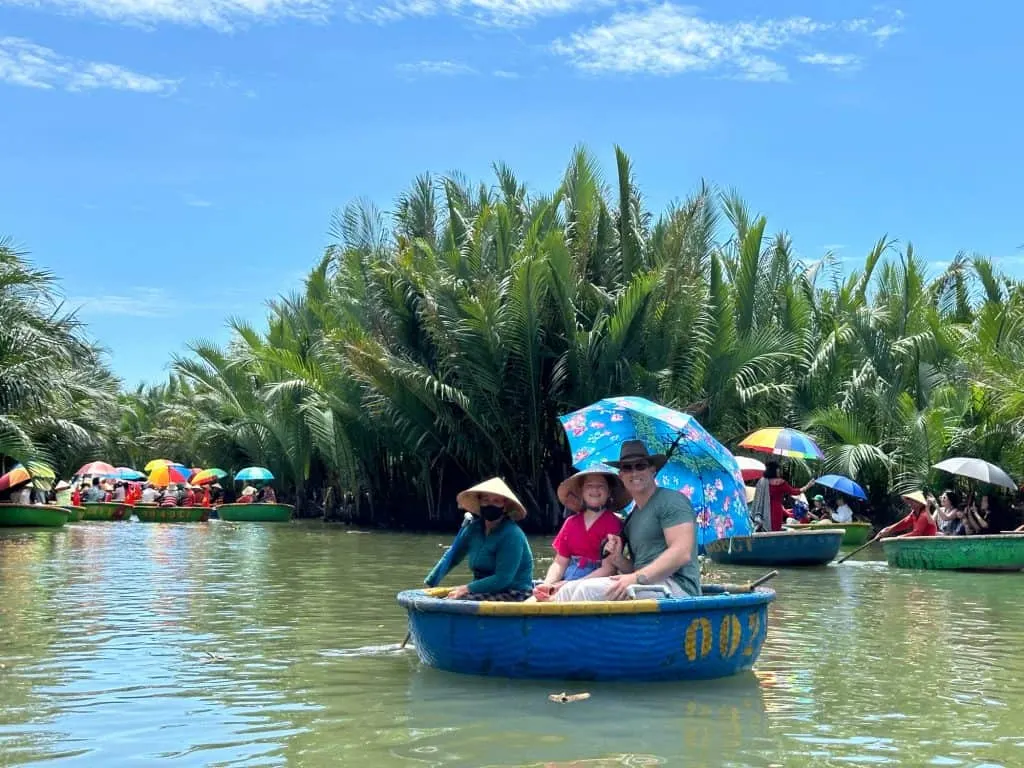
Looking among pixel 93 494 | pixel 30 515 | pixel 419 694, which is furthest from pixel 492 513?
pixel 93 494

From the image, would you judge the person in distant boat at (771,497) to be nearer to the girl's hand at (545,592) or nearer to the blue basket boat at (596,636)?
the girl's hand at (545,592)

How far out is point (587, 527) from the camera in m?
8.97

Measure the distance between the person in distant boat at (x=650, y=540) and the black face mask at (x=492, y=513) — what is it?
0.72 m

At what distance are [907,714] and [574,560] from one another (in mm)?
2575

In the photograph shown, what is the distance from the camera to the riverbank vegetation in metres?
26.6

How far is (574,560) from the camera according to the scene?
9086mm

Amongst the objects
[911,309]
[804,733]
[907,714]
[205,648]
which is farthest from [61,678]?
[911,309]

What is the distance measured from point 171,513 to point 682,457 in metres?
28.8

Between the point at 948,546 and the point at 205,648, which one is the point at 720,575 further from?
the point at 205,648

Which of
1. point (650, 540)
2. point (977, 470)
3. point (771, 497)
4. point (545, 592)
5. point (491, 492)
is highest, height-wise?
point (977, 470)

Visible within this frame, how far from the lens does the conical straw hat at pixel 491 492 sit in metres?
8.80

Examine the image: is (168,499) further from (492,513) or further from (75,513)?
(492,513)

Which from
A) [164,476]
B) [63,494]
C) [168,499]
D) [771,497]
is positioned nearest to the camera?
[771,497]

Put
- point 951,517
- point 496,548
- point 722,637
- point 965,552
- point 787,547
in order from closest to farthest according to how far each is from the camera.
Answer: point 722,637 → point 496,548 → point 965,552 → point 787,547 → point 951,517
